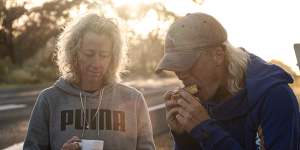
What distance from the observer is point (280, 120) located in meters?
3.11

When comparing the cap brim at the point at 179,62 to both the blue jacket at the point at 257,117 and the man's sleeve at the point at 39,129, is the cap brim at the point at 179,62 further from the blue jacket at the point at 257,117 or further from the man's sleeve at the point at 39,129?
the man's sleeve at the point at 39,129

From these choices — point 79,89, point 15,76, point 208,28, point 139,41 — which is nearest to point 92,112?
point 79,89

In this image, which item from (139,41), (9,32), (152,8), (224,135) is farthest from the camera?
(139,41)

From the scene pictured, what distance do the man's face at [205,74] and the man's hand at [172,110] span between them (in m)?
0.11

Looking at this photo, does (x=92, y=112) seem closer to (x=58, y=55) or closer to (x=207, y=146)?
(x=58, y=55)

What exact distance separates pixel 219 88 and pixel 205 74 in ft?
0.43

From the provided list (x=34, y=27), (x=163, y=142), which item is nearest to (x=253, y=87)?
(x=163, y=142)

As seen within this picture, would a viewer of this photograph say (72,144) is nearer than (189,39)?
No

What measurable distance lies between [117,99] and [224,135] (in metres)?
1.62

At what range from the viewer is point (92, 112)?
4.66 meters

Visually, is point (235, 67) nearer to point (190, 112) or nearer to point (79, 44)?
point (190, 112)

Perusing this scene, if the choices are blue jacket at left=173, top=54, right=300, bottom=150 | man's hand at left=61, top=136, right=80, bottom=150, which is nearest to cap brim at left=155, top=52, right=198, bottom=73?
blue jacket at left=173, top=54, right=300, bottom=150

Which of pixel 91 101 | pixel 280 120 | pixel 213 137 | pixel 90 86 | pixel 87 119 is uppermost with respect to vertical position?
pixel 280 120

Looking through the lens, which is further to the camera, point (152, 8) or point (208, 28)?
point (152, 8)
